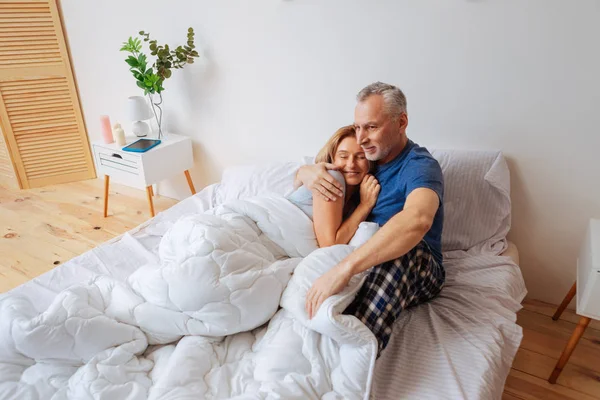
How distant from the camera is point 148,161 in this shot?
238 cm

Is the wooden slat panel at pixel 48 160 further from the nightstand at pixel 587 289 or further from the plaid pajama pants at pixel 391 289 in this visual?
the nightstand at pixel 587 289

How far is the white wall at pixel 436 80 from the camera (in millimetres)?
1572

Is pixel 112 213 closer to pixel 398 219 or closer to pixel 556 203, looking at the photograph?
pixel 398 219

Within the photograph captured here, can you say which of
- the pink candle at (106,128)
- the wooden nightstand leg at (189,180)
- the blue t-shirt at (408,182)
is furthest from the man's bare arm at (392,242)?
the pink candle at (106,128)

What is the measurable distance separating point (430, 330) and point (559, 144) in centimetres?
93

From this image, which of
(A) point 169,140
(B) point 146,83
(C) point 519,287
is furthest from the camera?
(A) point 169,140

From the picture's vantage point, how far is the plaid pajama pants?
3.95ft

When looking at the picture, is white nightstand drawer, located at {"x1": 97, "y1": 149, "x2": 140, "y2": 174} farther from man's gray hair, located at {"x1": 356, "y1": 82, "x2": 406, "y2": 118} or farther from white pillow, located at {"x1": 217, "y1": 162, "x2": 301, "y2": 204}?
man's gray hair, located at {"x1": 356, "y1": 82, "x2": 406, "y2": 118}

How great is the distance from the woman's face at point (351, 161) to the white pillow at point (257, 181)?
438 mm

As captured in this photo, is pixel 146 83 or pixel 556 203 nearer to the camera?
pixel 556 203

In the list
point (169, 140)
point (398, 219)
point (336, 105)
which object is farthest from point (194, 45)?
point (398, 219)

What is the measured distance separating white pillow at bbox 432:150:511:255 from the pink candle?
1912 mm

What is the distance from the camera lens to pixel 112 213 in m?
2.77

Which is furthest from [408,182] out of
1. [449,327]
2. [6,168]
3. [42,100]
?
[6,168]
